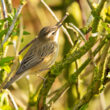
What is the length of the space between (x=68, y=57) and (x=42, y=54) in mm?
1573

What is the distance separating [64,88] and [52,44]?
1.57 m

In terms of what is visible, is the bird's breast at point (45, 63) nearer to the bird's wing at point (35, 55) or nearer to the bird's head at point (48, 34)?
the bird's wing at point (35, 55)

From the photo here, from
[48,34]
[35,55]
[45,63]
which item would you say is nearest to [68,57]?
[45,63]

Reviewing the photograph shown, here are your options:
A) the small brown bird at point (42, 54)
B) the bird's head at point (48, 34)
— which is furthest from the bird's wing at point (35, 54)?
the bird's head at point (48, 34)

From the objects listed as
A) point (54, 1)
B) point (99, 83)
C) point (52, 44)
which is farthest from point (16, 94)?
point (99, 83)

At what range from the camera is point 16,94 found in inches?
198

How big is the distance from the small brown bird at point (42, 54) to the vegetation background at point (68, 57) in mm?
178

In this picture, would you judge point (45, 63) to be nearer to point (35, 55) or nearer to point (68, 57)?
point (35, 55)

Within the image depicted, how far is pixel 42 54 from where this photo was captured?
5.04 metres

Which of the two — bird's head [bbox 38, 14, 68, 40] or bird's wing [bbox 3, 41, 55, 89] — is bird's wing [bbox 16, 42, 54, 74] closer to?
bird's wing [bbox 3, 41, 55, 89]

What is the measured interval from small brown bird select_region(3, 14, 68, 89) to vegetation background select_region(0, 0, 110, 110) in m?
0.18

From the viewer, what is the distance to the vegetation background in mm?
3277

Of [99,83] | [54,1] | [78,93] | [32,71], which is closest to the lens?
[99,83]

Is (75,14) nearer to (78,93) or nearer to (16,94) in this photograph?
(78,93)
